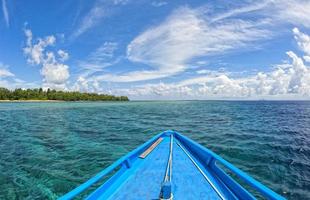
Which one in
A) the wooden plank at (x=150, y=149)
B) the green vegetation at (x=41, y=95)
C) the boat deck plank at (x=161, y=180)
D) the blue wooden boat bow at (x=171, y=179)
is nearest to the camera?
the blue wooden boat bow at (x=171, y=179)

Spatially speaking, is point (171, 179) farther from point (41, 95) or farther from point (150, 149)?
point (41, 95)

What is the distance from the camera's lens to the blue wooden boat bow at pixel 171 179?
3.66 meters

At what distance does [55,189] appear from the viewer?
6.49 metres

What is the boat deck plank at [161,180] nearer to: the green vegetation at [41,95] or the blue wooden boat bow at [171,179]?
the blue wooden boat bow at [171,179]

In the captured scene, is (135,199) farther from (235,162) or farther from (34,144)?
(34,144)

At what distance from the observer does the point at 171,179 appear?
179 inches

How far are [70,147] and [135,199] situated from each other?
9393mm

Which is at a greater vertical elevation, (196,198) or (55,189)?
(196,198)

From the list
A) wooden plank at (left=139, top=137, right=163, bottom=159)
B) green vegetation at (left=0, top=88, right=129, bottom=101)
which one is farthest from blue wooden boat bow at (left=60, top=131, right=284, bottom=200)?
green vegetation at (left=0, top=88, right=129, bottom=101)

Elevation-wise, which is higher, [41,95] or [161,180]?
[41,95]

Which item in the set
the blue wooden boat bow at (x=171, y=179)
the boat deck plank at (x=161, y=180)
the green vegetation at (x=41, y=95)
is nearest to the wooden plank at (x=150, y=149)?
the blue wooden boat bow at (x=171, y=179)

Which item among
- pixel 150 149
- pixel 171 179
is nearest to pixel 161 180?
pixel 171 179

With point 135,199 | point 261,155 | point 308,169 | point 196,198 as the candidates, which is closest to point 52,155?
point 135,199

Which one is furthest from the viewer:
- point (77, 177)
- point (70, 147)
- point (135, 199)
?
point (70, 147)
